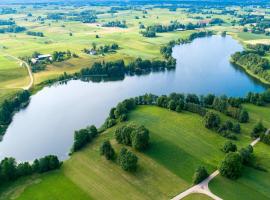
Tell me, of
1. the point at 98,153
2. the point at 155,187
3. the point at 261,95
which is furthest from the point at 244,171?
the point at 261,95

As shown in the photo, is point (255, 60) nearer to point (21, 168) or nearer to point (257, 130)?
point (257, 130)

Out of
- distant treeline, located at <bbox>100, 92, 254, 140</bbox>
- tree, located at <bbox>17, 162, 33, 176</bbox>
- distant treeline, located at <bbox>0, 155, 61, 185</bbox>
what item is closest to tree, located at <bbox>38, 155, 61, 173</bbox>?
distant treeline, located at <bbox>0, 155, 61, 185</bbox>

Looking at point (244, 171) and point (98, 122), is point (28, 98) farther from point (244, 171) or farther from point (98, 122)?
point (244, 171)

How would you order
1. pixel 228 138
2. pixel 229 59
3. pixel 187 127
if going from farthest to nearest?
pixel 229 59, pixel 187 127, pixel 228 138

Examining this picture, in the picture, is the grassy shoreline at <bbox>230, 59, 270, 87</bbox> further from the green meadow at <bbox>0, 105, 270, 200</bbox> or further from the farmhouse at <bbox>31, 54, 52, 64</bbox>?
the farmhouse at <bbox>31, 54, 52, 64</bbox>

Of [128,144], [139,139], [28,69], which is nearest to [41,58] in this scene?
[28,69]

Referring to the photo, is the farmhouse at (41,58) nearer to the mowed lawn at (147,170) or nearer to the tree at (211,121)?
the mowed lawn at (147,170)
